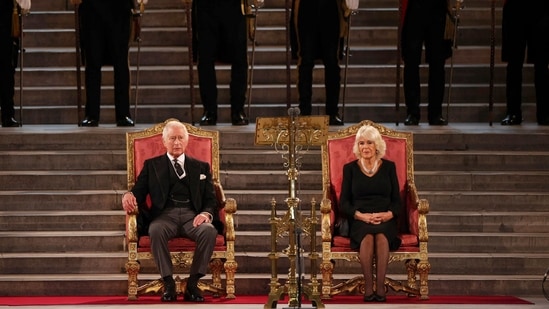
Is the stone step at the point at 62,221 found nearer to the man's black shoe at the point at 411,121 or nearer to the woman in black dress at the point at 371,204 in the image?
the woman in black dress at the point at 371,204

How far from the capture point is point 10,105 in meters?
13.5

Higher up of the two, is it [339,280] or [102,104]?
[102,104]

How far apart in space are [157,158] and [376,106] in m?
4.09

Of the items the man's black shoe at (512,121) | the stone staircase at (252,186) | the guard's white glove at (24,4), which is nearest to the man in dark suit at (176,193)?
the stone staircase at (252,186)

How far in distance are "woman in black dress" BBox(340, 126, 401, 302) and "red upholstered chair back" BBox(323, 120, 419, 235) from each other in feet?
0.76

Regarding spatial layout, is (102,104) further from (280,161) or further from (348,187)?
(348,187)

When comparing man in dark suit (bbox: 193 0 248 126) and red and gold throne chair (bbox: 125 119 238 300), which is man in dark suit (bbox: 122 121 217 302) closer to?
red and gold throne chair (bbox: 125 119 238 300)

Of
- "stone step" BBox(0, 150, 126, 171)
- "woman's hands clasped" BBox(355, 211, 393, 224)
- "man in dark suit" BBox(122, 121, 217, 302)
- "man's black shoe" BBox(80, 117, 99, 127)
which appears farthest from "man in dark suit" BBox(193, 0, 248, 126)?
"woman's hands clasped" BBox(355, 211, 393, 224)

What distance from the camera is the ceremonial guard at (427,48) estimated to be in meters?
13.2

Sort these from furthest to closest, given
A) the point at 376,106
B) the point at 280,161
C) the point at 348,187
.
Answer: the point at 376,106 < the point at 280,161 < the point at 348,187

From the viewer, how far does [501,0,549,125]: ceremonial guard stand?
44.4 feet

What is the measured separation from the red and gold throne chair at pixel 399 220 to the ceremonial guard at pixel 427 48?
241cm

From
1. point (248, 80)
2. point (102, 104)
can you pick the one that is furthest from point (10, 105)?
point (248, 80)

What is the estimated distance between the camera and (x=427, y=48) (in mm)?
13289
